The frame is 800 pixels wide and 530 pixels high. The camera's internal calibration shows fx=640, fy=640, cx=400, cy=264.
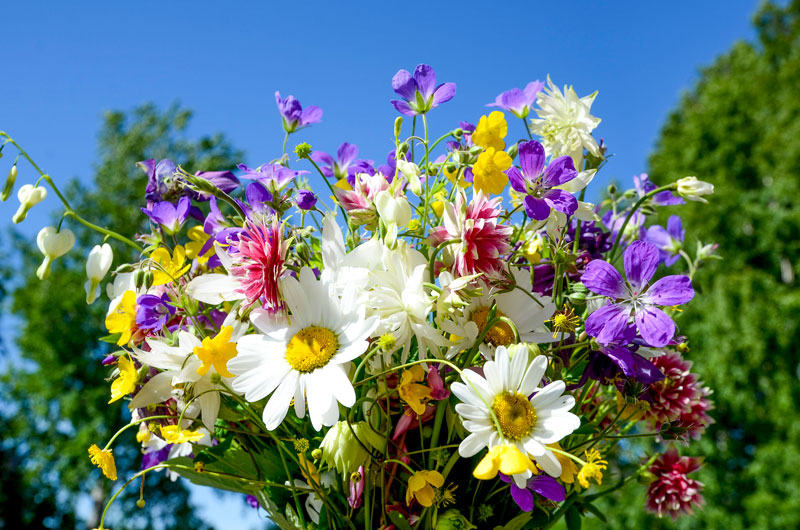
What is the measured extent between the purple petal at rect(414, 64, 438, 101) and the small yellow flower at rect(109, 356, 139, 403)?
45 centimetres

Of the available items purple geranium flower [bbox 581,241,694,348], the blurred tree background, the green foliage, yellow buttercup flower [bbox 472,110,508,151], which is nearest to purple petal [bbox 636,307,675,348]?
purple geranium flower [bbox 581,241,694,348]

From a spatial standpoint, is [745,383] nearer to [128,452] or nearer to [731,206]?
[731,206]

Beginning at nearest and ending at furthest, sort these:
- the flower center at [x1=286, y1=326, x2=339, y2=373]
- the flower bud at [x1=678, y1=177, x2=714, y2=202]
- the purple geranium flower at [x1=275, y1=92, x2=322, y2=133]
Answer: the flower center at [x1=286, y1=326, x2=339, y2=373] → the flower bud at [x1=678, y1=177, x2=714, y2=202] → the purple geranium flower at [x1=275, y1=92, x2=322, y2=133]

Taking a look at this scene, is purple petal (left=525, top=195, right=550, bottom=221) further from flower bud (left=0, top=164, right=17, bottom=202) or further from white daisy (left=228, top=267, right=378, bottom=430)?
flower bud (left=0, top=164, right=17, bottom=202)

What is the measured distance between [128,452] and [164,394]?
8.21 meters

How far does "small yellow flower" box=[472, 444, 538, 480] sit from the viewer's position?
1.64 feet

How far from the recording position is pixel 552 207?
0.68m

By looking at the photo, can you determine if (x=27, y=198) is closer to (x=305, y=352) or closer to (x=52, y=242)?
(x=52, y=242)

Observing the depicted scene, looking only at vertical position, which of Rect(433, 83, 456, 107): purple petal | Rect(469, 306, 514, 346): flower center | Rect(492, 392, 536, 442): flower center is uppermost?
Rect(433, 83, 456, 107): purple petal

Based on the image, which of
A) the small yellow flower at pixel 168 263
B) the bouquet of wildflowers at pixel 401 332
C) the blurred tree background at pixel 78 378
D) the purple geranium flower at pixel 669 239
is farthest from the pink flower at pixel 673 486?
the blurred tree background at pixel 78 378

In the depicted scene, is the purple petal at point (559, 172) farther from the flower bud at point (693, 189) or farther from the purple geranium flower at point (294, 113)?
the purple geranium flower at point (294, 113)

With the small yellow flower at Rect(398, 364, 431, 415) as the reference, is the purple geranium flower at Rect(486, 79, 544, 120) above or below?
above

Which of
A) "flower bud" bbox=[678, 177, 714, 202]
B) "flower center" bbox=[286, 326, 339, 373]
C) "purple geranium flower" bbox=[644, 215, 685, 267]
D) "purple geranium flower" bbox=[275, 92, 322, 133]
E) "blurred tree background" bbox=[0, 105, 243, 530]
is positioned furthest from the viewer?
"blurred tree background" bbox=[0, 105, 243, 530]

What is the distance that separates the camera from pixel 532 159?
685 millimetres
